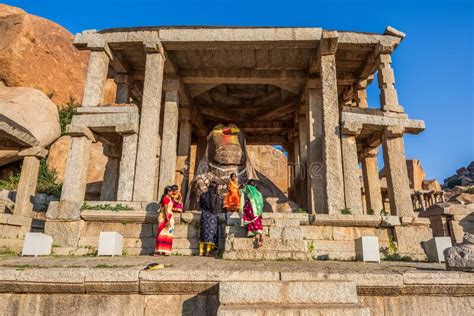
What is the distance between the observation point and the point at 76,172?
855 cm

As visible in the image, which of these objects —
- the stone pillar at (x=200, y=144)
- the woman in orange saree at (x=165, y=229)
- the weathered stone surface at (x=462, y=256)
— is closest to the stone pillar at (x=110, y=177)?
the stone pillar at (x=200, y=144)

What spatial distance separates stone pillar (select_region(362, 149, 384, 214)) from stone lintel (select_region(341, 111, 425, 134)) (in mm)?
2720

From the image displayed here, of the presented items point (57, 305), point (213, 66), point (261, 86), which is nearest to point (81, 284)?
point (57, 305)

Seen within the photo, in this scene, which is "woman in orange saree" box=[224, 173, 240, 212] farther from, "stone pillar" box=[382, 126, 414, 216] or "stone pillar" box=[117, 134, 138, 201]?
"stone pillar" box=[382, 126, 414, 216]

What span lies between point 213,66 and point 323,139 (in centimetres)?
519

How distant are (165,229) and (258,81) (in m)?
7.19

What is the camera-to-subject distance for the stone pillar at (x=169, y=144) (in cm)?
1020

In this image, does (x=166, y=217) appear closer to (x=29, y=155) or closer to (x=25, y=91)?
(x=29, y=155)

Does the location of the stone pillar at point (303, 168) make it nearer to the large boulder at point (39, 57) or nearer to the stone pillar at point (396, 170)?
the stone pillar at point (396, 170)

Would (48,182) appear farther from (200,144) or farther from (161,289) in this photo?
(161,289)

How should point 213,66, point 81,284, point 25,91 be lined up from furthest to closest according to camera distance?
point 25,91 < point 213,66 < point 81,284

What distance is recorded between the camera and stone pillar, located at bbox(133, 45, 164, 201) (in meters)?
8.39

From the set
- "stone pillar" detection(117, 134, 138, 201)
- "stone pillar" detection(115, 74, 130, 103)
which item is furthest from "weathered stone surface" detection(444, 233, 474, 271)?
"stone pillar" detection(115, 74, 130, 103)

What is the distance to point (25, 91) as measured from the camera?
17.9 meters
